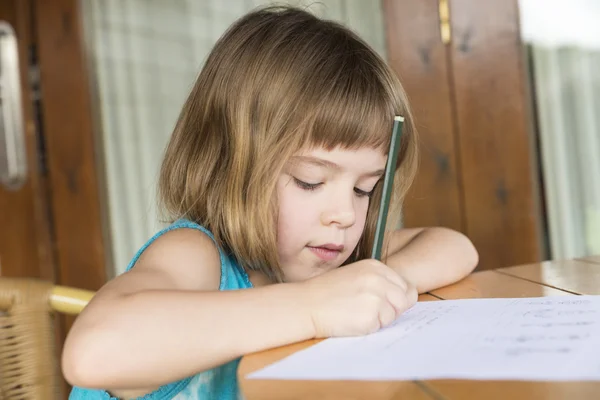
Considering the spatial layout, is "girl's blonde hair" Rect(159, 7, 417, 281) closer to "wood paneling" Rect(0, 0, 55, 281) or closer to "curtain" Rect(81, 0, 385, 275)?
"curtain" Rect(81, 0, 385, 275)

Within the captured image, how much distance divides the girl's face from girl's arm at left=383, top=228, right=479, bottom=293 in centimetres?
8

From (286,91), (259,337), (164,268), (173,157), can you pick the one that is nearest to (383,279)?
(259,337)

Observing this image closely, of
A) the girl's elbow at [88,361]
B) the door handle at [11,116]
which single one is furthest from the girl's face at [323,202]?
the door handle at [11,116]

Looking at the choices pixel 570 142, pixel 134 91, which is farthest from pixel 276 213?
pixel 134 91

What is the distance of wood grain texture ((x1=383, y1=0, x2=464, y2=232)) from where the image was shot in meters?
1.97

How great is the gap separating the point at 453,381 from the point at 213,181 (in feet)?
2.12

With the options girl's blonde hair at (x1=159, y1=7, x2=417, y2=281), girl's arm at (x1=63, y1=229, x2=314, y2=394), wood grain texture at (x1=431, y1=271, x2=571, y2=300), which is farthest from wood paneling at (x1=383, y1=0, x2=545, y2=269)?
girl's arm at (x1=63, y1=229, x2=314, y2=394)

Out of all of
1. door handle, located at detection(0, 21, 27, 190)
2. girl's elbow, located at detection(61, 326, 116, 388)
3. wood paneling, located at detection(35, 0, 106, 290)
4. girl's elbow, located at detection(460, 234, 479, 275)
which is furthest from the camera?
door handle, located at detection(0, 21, 27, 190)

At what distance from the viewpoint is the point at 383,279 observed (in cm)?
69

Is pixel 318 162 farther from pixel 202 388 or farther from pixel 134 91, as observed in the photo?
pixel 134 91

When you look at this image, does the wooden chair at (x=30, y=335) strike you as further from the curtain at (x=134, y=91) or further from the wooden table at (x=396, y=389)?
the curtain at (x=134, y=91)

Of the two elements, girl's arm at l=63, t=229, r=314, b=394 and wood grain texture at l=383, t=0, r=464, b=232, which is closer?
girl's arm at l=63, t=229, r=314, b=394

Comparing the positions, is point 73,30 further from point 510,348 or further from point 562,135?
point 510,348

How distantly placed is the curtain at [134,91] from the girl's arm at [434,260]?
142 cm
